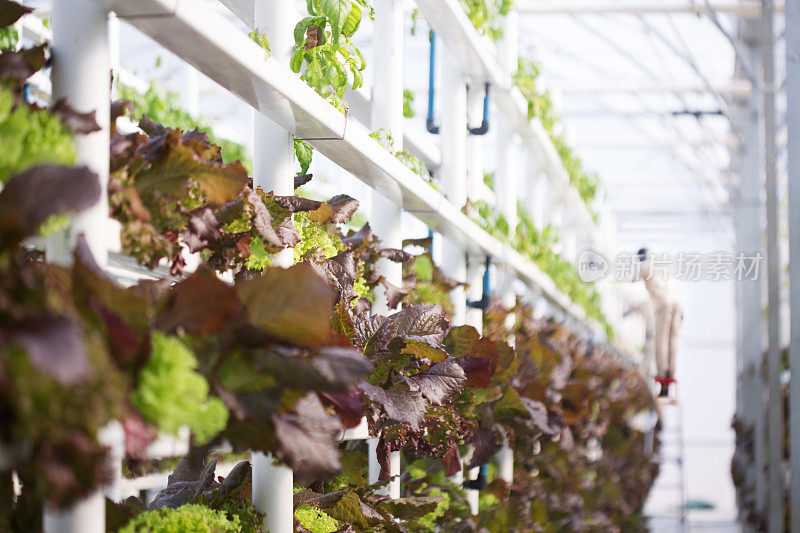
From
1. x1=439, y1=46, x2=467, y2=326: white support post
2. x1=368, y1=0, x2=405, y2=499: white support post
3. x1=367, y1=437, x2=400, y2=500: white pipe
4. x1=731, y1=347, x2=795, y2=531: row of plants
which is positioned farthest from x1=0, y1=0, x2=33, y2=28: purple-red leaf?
x1=731, y1=347, x2=795, y2=531: row of plants

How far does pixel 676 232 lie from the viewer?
21500 mm

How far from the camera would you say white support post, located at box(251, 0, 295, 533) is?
1777mm

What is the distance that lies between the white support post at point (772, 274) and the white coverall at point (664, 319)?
66cm

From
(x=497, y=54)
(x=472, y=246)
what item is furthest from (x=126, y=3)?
(x=497, y=54)

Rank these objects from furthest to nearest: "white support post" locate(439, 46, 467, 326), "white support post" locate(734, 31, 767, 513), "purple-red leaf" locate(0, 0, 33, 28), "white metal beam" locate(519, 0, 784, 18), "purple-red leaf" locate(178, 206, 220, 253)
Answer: "white support post" locate(734, 31, 767, 513) → "white metal beam" locate(519, 0, 784, 18) → "white support post" locate(439, 46, 467, 326) → "purple-red leaf" locate(178, 206, 220, 253) → "purple-red leaf" locate(0, 0, 33, 28)

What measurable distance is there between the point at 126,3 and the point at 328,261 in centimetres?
83

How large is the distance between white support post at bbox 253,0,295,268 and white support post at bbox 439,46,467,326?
1676mm

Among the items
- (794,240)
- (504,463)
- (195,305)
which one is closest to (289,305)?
(195,305)

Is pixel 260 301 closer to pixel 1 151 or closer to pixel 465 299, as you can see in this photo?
pixel 1 151

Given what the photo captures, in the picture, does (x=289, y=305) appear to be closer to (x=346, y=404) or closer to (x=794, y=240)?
(x=346, y=404)

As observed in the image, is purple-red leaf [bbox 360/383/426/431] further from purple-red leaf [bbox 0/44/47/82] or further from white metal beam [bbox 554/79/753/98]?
white metal beam [bbox 554/79/753/98]

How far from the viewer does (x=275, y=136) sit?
1.86 meters

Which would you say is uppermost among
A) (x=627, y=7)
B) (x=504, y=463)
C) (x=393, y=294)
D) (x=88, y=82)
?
(x=627, y=7)

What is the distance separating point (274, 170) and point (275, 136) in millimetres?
71
